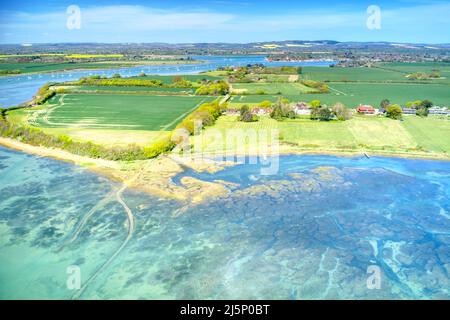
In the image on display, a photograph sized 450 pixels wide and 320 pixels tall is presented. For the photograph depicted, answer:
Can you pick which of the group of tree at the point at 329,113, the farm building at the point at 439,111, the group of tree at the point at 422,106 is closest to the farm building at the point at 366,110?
the group of tree at the point at 329,113

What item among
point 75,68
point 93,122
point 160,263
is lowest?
point 160,263

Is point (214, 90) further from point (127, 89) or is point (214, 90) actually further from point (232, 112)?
point (127, 89)

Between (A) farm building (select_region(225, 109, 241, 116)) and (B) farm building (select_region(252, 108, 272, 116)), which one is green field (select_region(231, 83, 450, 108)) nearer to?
(B) farm building (select_region(252, 108, 272, 116))

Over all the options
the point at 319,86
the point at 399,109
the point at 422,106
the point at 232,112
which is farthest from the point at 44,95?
the point at 422,106

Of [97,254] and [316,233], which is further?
[316,233]

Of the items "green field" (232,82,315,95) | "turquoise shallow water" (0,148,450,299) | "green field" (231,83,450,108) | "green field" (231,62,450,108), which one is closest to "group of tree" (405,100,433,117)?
"green field" (231,62,450,108)

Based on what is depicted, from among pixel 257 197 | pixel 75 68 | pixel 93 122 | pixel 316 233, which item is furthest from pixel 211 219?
pixel 75 68

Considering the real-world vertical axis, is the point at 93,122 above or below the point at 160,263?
above
